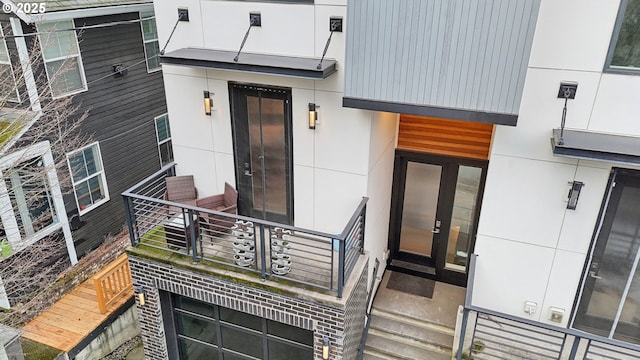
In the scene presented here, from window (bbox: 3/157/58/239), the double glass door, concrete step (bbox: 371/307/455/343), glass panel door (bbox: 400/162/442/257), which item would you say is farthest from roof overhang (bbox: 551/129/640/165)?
window (bbox: 3/157/58/239)

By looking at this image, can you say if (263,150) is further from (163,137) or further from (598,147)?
(163,137)

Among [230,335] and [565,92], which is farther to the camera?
[230,335]

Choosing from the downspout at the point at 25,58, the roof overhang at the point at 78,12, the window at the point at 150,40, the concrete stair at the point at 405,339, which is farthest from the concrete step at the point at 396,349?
the window at the point at 150,40

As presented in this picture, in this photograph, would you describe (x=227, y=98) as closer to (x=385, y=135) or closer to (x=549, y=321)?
(x=385, y=135)

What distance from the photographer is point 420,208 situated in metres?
7.74

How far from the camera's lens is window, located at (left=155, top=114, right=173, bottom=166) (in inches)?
509

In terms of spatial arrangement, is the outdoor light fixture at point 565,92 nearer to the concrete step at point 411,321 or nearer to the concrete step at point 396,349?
the concrete step at point 411,321

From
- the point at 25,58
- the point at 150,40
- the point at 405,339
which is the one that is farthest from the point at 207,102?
the point at 150,40

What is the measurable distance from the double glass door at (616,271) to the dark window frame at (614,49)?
1.16m

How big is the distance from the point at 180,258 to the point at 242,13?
367cm

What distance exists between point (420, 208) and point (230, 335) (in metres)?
3.86

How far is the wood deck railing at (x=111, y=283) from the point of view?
8.52 meters

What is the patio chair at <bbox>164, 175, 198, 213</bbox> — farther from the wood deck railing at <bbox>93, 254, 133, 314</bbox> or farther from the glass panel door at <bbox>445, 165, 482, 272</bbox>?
the glass panel door at <bbox>445, 165, 482, 272</bbox>

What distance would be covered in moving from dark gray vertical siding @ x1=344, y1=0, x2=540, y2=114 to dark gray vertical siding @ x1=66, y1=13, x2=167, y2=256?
7.42 m
